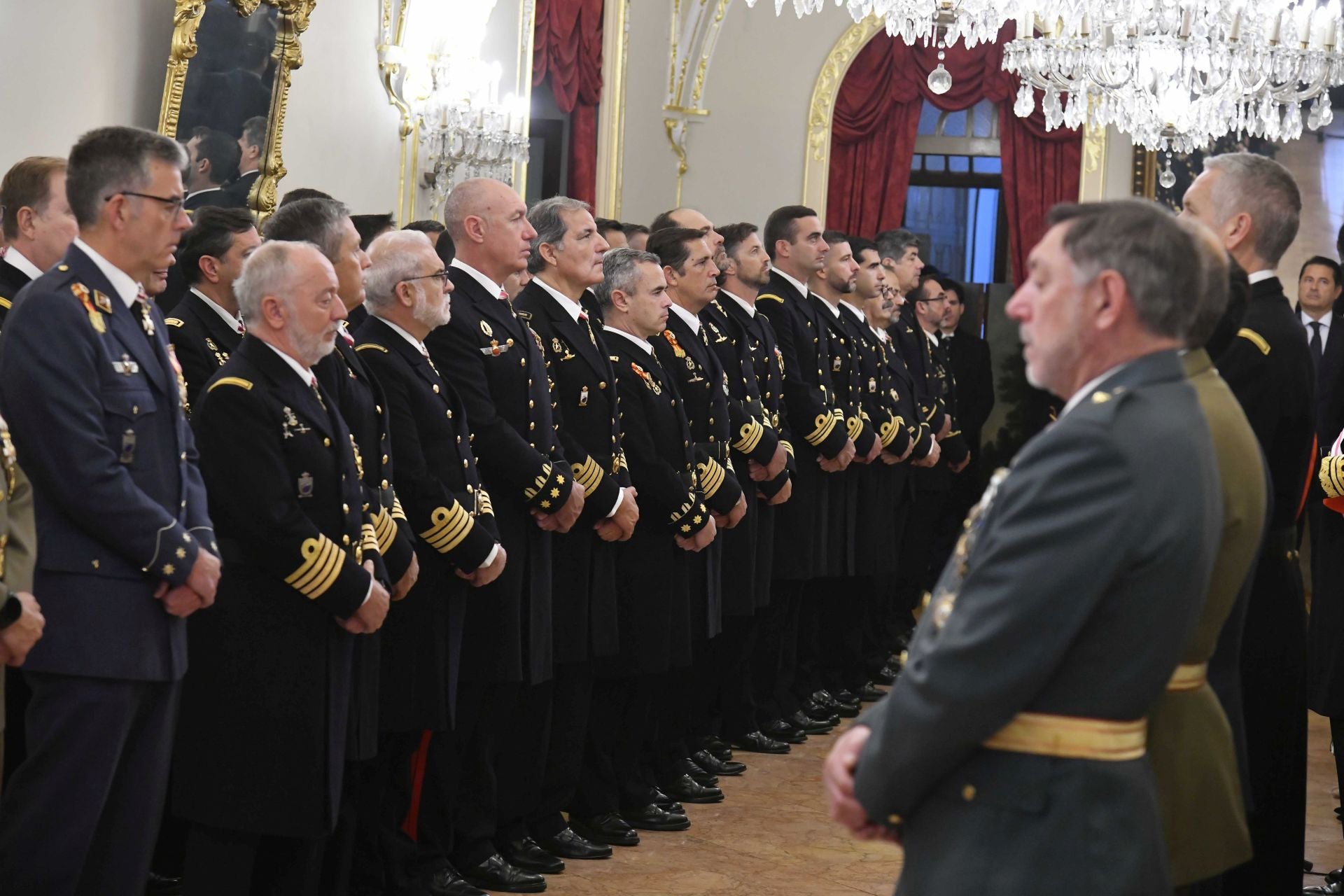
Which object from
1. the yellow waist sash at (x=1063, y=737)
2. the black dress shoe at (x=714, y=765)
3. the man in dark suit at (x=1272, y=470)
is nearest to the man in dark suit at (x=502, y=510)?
the black dress shoe at (x=714, y=765)

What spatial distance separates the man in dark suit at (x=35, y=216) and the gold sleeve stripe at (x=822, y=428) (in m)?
2.91

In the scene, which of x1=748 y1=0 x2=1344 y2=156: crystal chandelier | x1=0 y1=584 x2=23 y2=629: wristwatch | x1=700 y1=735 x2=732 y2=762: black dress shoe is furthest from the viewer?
x1=748 y1=0 x2=1344 y2=156: crystal chandelier

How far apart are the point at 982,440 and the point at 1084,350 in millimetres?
6885

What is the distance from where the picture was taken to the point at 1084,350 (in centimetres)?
189

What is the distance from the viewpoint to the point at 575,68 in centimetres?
947

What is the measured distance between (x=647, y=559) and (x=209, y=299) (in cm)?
151

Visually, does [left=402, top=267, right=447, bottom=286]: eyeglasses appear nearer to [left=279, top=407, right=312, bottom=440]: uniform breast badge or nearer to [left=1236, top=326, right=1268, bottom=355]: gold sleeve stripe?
[left=279, top=407, right=312, bottom=440]: uniform breast badge

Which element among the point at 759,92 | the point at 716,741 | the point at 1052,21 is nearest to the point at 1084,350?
the point at 716,741

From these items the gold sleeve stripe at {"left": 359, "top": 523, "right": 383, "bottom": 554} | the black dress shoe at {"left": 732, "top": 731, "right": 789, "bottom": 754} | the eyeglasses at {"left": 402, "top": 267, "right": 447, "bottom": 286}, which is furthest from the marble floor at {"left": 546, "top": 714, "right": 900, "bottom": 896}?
the eyeglasses at {"left": 402, "top": 267, "right": 447, "bottom": 286}

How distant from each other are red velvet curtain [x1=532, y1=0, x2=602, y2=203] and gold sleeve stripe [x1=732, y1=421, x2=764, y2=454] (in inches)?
171

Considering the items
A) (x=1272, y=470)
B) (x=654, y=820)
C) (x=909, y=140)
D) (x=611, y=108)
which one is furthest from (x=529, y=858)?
(x=909, y=140)

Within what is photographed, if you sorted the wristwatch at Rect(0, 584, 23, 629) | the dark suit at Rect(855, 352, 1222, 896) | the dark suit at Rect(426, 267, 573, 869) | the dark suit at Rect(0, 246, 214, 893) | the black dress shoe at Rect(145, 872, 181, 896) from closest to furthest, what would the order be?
the dark suit at Rect(855, 352, 1222, 896)
the wristwatch at Rect(0, 584, 23, 629)
the dark suit at Rect(0, 246, 214, 893)
the black dress shoe at Rect(145, 872, 181, 896)
the dark suit at Rect(426, 267, 573, 869)

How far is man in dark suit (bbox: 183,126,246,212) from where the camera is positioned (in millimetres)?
5426

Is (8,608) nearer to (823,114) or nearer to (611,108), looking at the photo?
(611,108)
